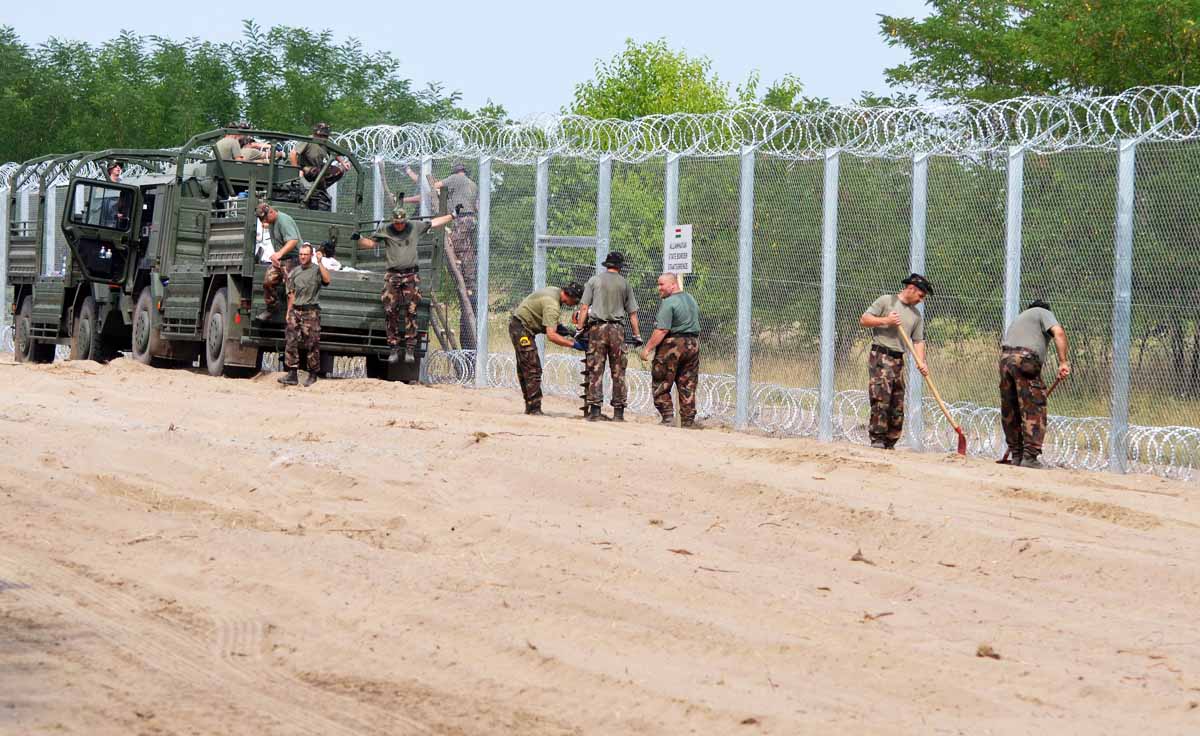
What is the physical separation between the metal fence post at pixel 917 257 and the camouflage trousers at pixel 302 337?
641cm

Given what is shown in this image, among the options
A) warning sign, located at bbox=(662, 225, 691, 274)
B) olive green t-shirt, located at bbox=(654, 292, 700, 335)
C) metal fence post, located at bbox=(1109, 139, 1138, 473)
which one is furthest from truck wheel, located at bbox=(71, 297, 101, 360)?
metal fence post, located at bbox=(1109, 139, 1138, 473)

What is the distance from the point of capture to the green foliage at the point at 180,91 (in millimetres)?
41781

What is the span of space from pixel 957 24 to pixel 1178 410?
64.8ft

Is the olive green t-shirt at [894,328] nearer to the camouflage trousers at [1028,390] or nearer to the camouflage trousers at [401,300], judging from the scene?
the camouflage trousers at [1028,390]

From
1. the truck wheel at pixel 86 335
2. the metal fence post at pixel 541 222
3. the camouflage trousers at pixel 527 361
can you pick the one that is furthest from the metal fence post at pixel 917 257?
the truck wheel at pixel 86 335

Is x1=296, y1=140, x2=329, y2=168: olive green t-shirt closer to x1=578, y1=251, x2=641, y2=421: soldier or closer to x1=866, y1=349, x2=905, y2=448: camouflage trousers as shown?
x1=578, y1=251, x2=641, y2=421: soldier

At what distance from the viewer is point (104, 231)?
67.4ft

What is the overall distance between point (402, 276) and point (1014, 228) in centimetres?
716

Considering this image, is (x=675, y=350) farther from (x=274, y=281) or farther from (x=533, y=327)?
(x=274, y=281)

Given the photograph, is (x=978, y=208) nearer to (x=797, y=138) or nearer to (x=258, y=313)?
(x=797, y=138)

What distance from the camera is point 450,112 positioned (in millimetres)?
48125

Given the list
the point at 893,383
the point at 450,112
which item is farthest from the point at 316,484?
the point at 450,112

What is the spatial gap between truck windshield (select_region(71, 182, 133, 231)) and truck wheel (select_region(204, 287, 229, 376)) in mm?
2486

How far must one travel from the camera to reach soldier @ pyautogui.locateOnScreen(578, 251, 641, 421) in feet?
48.0
